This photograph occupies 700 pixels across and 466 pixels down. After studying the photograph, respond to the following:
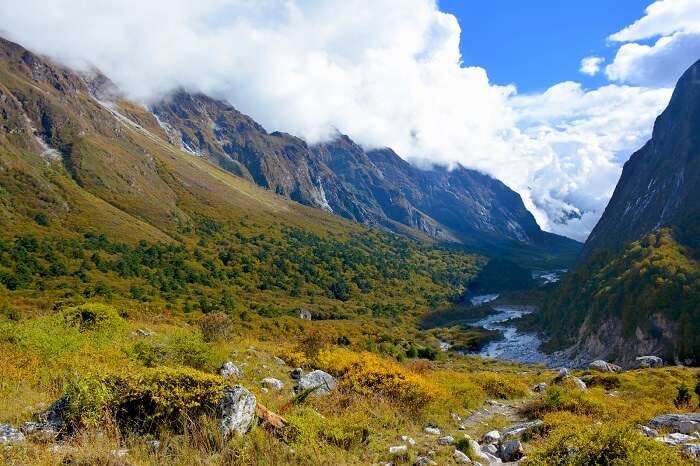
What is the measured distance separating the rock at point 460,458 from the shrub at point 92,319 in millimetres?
16596

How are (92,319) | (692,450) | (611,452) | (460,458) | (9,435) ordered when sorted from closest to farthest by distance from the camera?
(611,452)
(9,435)
(692,450)
(460,458)
(92,319)

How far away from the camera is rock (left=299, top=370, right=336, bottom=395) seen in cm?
1855

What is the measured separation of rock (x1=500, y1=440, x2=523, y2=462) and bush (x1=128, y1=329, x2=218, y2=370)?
10.9 meters

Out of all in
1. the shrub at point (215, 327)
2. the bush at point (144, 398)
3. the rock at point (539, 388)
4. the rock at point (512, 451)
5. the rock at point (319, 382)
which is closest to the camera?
the bush at point (144, 398)

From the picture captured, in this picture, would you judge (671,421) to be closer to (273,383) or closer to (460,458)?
(460,458)

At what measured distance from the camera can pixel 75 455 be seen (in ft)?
28.8

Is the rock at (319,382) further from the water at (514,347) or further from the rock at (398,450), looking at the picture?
the water at (514,347)

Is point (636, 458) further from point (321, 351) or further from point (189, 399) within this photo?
point (321, 351)

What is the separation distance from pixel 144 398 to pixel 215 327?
17.1 m

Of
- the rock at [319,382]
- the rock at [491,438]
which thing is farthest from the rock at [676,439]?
the rock at [319,382]

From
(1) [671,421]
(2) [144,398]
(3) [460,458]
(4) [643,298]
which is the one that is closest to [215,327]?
(2) [144,398]

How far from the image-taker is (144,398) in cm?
1121

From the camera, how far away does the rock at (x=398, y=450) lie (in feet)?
40.6

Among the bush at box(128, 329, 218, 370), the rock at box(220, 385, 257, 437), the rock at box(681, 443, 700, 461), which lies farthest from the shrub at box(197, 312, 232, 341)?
the rock at box(681, 443, 700, 461)
